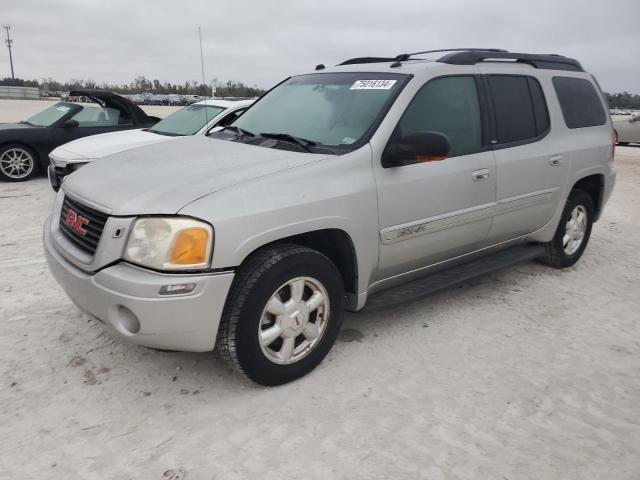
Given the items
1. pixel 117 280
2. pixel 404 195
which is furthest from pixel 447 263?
pixel 117 280

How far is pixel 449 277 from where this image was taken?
380cm

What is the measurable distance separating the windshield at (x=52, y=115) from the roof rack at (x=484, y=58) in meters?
6.90

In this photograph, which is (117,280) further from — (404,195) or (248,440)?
(404,195)

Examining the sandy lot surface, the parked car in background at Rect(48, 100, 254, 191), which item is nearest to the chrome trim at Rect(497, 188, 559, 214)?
the sandy lot surface

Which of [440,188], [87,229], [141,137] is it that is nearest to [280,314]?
[87,229]

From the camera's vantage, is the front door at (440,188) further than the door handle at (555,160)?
No

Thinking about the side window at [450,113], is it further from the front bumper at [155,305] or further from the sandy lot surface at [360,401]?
the front bumper at [155,305]

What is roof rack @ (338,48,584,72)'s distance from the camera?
12.4ft

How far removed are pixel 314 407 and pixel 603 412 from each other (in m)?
1.54

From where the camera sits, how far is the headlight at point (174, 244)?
2492mm

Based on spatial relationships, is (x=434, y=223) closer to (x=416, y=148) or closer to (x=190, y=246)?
(x=416, y=148)

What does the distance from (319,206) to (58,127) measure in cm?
785

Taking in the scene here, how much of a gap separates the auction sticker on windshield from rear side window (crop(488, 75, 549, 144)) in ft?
3.17

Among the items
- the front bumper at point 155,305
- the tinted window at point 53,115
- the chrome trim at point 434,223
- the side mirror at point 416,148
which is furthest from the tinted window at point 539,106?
the tinted window at point 53,115
